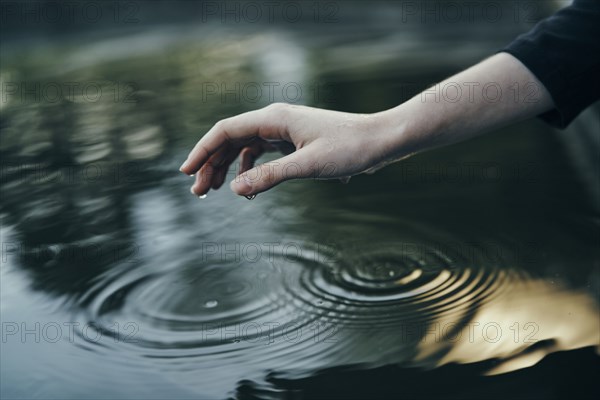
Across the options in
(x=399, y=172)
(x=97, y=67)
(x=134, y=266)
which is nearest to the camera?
(x=134, y=266)

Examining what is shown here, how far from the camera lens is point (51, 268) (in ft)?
6.03

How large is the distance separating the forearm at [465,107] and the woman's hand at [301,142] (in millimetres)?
34

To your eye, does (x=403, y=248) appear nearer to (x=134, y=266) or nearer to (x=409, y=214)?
(x=409, y=214)

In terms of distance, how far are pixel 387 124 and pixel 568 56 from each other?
12.4 inches

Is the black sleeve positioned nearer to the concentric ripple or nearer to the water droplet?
the concentric ripple

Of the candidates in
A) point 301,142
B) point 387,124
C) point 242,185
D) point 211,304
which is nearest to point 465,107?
point 387,124

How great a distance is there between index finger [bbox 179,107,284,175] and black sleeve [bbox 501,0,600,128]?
1.35 feet

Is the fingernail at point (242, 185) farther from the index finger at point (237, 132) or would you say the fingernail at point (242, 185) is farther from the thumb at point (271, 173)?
the index finger at point (237, 132)

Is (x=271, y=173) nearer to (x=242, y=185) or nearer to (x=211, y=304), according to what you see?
(x=242, y=185)

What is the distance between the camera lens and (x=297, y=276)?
1712 millimetres

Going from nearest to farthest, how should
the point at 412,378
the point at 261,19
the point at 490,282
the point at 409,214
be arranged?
the point at 412,378 → the point at 490,282 → the point at 409,214 → the point at 261,19

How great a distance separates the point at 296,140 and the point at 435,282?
0.47 metres

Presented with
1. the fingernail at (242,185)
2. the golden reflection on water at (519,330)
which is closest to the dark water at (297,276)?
the golden reflection on water at (519,330)

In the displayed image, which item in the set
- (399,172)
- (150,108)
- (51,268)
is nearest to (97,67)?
(150,108)
